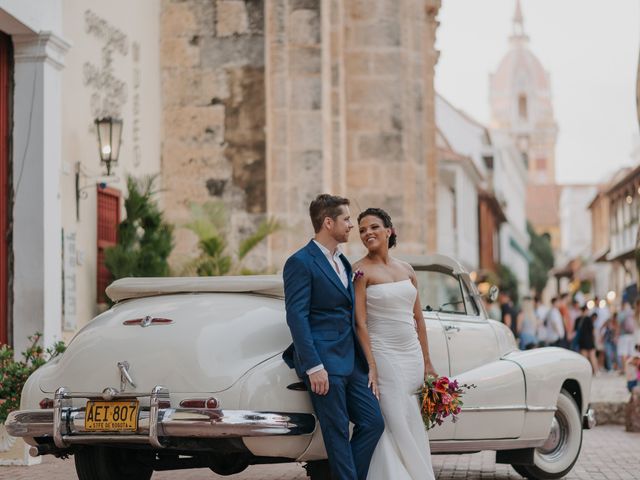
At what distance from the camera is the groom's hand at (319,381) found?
23.5ft

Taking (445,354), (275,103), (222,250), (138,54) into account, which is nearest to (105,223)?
(222,250)

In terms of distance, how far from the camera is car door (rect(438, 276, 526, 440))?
904cm

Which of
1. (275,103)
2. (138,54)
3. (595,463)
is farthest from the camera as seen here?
(275,103)

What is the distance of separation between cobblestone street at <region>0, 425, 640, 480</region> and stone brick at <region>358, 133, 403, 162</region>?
9.16m

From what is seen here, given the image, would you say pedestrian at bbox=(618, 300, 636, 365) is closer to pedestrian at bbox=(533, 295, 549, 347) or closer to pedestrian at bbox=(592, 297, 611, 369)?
pedestrian at bbox=(533, 295, 549, 347)

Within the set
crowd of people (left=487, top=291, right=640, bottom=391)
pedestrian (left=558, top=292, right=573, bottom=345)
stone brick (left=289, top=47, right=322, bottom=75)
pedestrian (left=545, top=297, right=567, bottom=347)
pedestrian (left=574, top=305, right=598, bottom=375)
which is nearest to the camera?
stone brick (left=289, top=47, right=322, bottom=75)

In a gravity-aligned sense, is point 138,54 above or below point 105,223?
above

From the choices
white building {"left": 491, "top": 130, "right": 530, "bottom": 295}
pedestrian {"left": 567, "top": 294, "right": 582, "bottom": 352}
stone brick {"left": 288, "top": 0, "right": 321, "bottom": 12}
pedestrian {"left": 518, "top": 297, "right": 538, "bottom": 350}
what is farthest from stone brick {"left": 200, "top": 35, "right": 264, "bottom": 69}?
white building {"left": 491, "top": 130, "right": 530, "bottom": 295}

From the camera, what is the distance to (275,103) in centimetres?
1958

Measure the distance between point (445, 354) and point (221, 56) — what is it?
35.8 feet

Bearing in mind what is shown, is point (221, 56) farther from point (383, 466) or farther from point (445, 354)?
point (383, 466)

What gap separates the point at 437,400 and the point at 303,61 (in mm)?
12284

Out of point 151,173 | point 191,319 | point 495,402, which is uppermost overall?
point 151,173

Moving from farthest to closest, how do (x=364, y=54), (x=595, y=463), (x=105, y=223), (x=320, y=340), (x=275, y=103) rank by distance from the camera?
(x=364, y=54) → (x=275, y=103) → (x=105, y=223) → (x=595, y=463) → (x=320, y=340)
